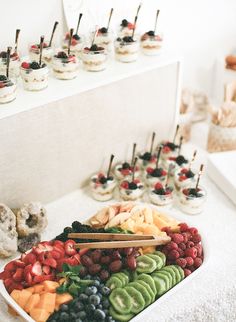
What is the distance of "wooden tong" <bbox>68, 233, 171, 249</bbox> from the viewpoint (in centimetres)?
138

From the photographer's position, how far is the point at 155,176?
1.78 m

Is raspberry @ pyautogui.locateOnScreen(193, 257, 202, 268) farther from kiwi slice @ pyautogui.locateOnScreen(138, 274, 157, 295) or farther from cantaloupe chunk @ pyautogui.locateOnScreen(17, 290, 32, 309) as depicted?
cantaloupe chunk @ pyautogui.locateOnScreen(17, 290, 32, 309)

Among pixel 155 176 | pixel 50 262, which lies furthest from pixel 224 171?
pixel 50 262

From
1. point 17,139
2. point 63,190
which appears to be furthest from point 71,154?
point 17,139

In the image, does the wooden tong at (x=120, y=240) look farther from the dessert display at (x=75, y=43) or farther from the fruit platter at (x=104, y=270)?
the dessert display at (x=75, y=43)

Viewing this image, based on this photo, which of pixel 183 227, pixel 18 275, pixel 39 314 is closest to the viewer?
pixel 39 314

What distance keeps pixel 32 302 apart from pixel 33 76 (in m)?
0.77

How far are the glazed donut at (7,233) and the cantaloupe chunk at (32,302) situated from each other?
0.79 ft

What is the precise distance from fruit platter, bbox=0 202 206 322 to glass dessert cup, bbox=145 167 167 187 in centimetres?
25

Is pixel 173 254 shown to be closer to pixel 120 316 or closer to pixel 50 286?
pixel 120 316

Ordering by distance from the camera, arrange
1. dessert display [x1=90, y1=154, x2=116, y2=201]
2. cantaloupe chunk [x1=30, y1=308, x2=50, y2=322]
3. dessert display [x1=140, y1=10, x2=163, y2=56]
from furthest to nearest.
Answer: dessert display [x1=140, y1=10, x2=163, y2=56] < dessert display [x1=90, y1=154, x2=116, y2=201] < cantaloupe chunk [x1=30, y1=308, x2=50, y2=322]

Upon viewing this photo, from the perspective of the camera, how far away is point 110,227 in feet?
5.02

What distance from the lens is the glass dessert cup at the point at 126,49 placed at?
70.5 inches

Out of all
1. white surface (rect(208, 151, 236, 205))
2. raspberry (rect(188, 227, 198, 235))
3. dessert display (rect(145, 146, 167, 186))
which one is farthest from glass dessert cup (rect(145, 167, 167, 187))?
raspberry (rect(188, 227, 198, 235))
